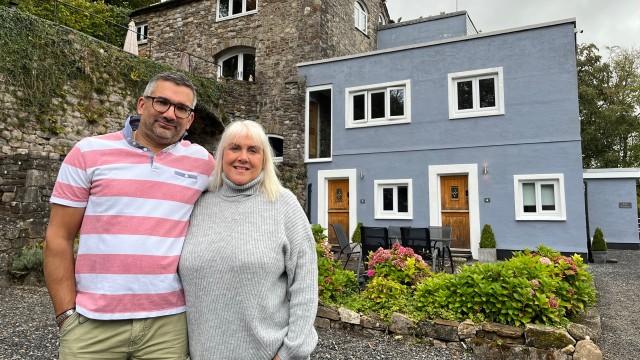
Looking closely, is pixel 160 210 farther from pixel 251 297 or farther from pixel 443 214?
pixel 443 214

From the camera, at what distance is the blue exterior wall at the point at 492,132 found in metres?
9.71

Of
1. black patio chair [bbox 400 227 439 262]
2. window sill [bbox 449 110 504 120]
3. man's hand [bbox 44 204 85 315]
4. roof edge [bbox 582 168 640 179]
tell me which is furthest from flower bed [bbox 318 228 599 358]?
roof edge [bbox 582 168 640 179]

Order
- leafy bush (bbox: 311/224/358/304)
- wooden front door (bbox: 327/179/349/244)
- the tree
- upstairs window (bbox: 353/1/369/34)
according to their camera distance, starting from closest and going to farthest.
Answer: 1. leafy bush (bbox: 311/224/358/304)
2. wooden front door (bbox: 327/179/349/244)
3. upstairs window (bbox: 353/1/369/34)
4. the tree

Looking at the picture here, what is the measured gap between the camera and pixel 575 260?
15.4ft

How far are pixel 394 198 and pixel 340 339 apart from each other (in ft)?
25.2

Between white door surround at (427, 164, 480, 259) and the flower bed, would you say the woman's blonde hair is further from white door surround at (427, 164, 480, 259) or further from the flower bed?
white door surround at (427, 164, 480, 259)

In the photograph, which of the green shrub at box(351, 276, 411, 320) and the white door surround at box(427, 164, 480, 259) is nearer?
the green shrub at box(351, 276, 411, 320)

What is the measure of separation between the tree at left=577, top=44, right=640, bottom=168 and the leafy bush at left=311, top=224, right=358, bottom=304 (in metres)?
24.2

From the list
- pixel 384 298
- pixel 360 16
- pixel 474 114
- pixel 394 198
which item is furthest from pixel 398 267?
pixel 360 16

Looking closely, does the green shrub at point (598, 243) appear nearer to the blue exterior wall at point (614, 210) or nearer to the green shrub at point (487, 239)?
the green shrub at point (487, 239)

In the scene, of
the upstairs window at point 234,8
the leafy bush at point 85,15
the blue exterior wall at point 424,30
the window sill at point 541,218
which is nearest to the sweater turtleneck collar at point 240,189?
the window sill at point 541,218

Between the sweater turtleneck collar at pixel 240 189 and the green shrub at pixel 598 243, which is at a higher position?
the sweater turtleneck collar at pixel 240 189

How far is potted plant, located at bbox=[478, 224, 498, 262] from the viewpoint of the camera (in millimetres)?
9833

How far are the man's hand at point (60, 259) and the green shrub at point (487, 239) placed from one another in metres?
9.82
